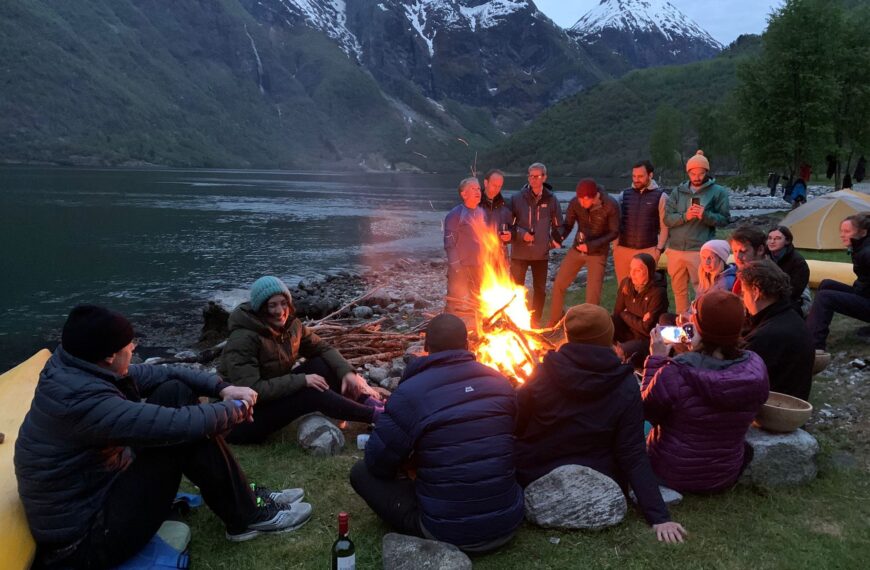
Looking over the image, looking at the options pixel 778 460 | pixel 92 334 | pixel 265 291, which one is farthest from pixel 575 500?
pixel 92 334

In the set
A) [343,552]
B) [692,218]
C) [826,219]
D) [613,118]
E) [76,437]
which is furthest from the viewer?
[613,118]

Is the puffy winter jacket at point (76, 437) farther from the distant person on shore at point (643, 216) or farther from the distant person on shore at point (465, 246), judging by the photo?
the distant person on shore at point (643, 216)

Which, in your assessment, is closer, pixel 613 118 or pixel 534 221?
pixel 534 221

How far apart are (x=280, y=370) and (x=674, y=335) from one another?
411cm

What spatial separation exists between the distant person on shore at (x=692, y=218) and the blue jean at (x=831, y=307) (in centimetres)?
164

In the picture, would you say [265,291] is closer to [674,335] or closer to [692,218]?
[674,335]

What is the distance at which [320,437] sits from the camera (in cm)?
615

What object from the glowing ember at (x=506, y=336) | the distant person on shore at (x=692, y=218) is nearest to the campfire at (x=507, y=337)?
the glowing ember at (x=506, y=336)

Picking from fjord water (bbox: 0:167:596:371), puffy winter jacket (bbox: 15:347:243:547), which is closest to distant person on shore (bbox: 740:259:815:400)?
puffy winter jacket (bbox: 15:347:243:547)

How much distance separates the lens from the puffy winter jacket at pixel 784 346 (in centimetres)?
541

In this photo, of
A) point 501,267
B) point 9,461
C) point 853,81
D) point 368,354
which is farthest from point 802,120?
point 9,461

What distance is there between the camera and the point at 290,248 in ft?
99.2

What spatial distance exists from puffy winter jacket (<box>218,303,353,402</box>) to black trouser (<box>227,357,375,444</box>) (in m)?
0.17

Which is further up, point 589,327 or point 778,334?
point 589,327
